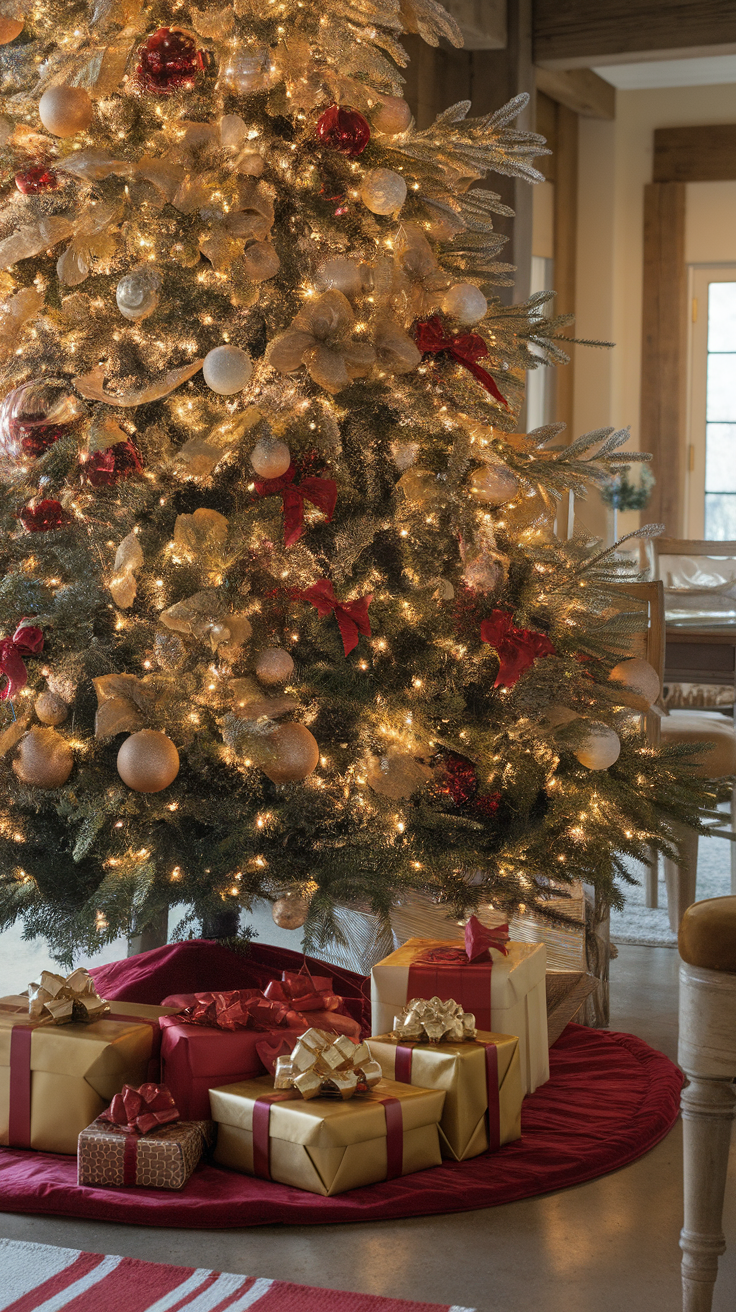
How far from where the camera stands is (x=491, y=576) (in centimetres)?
211

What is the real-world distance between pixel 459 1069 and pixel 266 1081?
0.86ft

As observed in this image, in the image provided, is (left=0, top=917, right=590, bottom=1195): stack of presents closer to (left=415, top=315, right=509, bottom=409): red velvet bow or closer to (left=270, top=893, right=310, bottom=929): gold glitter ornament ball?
(left=270, top=893, right=310, bottom=929): gold glitter ornament ball

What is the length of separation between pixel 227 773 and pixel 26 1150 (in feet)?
1.98

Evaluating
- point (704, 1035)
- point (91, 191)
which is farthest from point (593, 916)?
point (91, 191)

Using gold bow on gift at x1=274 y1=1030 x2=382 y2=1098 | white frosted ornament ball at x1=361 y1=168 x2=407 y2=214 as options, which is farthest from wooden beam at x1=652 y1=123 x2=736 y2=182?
gold bow on gift at x1=274 y1=1030 x2=382 y2=1098

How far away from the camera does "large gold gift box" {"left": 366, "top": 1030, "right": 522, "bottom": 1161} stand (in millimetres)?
1699

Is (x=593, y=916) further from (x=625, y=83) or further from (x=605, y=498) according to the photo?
(x=625, y=83)

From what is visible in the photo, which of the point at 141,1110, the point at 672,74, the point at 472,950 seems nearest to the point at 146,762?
the point at 141,1110

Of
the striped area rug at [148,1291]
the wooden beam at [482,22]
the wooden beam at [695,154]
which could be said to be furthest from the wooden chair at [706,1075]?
the wooden beam at [695,154]

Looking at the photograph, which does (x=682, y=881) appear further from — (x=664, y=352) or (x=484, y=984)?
(x=664, y=352)

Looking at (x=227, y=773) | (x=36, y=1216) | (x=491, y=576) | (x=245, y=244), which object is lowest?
(x=36, y=1216)

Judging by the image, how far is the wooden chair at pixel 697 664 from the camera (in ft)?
9.48

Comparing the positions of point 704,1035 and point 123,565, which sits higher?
point 123,565

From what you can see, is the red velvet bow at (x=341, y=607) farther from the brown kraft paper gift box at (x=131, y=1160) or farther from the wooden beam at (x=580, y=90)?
the wooden beam at (x=580, y=90)
